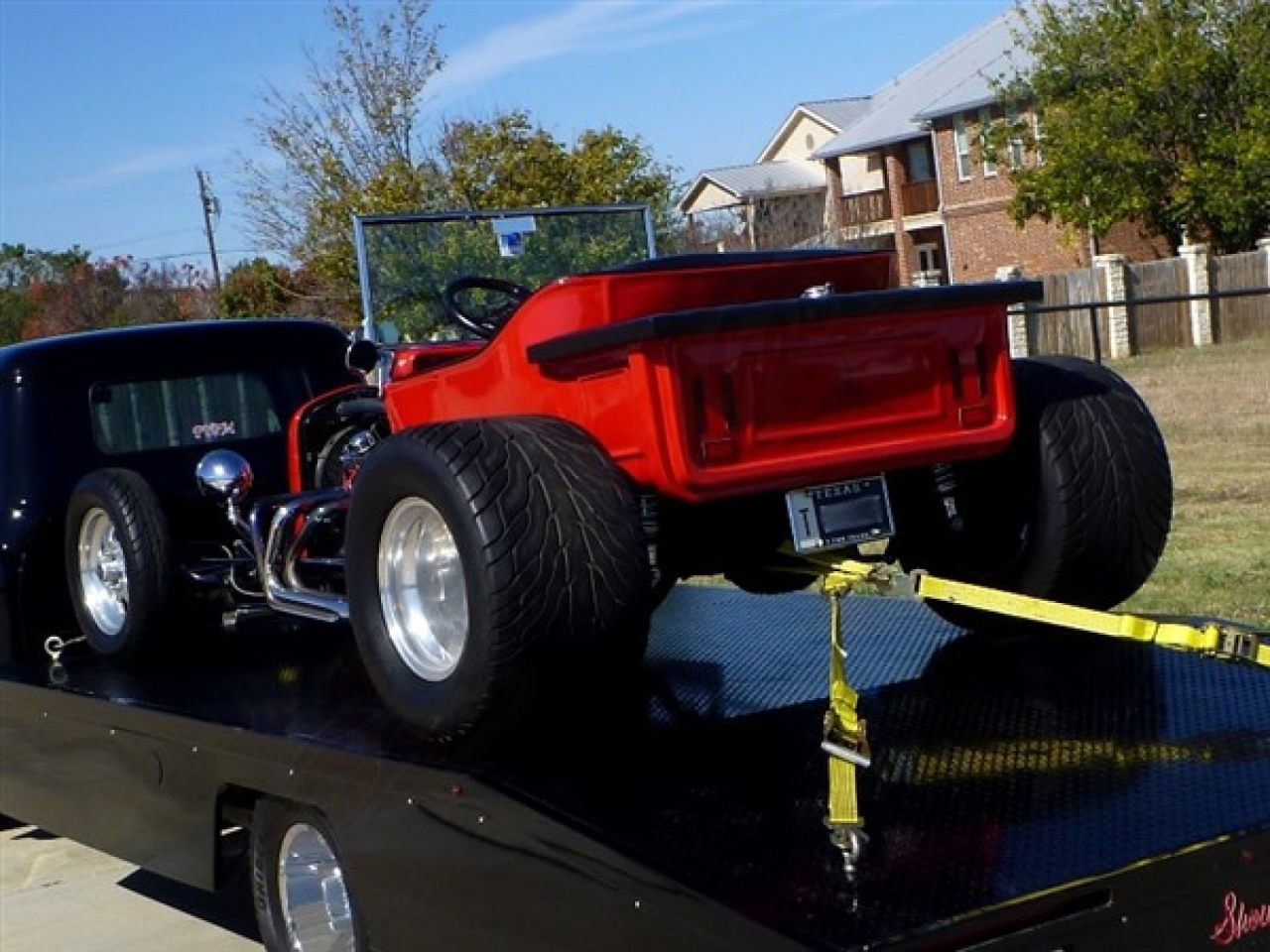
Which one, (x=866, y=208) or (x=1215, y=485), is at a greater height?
(x=866, y=208)

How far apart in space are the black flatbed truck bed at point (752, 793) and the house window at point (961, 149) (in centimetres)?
4128

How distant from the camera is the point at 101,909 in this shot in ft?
19.5

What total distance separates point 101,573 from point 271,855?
5.89 ft

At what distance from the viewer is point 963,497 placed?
4754 millimetres

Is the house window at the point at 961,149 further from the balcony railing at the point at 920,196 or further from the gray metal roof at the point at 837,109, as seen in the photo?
the gray metal roof at the point at 837,109

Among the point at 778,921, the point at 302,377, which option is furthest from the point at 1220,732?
the point at 302,377

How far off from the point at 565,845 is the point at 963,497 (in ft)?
6.12

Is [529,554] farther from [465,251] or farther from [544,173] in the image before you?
[544,173]

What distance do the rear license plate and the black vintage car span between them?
232cm

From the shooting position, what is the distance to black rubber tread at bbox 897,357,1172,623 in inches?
179

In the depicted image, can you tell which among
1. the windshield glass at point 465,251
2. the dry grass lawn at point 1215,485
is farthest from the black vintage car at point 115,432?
the dry grass lawn at point 1215,485

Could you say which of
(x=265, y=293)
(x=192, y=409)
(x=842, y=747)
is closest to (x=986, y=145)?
(x=265, y=293)

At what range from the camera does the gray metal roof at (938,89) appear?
44344 millimetres

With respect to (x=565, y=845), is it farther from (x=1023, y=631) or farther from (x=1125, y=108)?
(x=1125, y=108)
